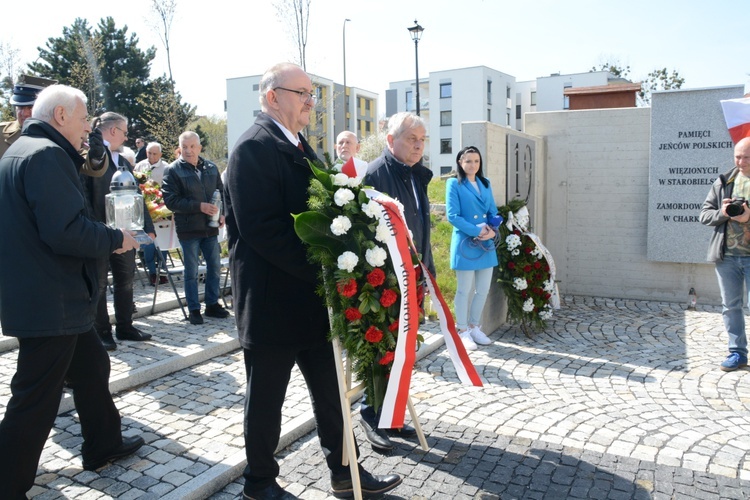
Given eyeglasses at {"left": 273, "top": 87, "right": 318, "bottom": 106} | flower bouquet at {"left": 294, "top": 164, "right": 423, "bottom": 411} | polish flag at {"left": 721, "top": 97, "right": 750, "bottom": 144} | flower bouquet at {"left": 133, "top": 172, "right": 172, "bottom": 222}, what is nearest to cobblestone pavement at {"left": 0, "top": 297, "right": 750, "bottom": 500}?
flower bouquet at {"left": 294, "top": 164, "right": 423, "bottom": 411}

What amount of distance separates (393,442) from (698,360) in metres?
3.68

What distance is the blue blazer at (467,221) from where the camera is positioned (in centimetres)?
650

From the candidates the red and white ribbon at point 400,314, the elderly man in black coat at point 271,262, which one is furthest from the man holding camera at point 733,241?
the elderly man in black coat at point 271,262

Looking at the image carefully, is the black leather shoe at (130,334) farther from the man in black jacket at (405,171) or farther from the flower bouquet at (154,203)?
the man in black jacket at (405,171)

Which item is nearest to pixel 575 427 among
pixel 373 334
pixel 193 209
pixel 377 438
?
pixel 377 438

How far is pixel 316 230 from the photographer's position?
301cm

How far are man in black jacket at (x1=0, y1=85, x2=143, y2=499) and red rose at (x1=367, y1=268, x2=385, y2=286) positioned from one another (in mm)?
1435

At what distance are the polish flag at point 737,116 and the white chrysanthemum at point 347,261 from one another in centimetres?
665

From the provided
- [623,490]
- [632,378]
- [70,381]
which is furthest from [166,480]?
[632,378]

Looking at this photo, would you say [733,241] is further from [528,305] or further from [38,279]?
[38,279]

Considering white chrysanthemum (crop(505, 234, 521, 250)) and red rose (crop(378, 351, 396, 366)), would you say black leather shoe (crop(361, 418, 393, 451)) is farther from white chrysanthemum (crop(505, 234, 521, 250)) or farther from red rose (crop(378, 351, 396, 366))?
white chrysanthemum (crop(505, 234, 521, 250))

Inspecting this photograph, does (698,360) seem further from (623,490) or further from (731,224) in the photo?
(623,490)

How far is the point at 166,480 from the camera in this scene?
3.59 metres

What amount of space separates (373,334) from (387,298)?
0.20 metres
